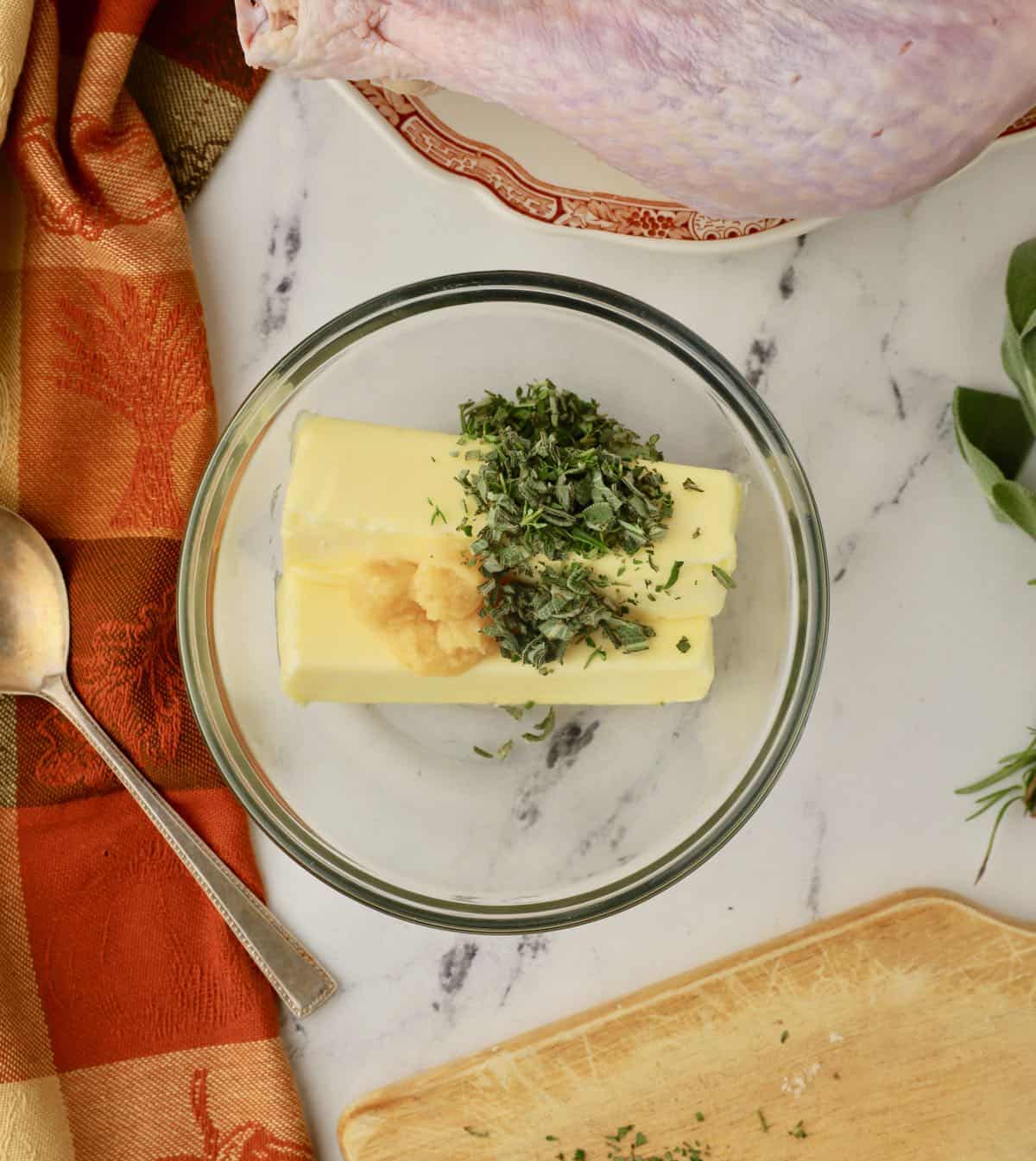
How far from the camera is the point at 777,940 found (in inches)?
52.6

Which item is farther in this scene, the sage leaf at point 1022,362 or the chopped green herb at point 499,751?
the chopped green herb at point 499,751

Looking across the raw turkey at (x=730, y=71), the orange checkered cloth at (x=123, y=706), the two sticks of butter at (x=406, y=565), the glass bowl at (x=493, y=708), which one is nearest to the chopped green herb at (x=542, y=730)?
the glass bowl at (x=493, y=708)

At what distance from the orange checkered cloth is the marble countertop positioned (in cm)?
6

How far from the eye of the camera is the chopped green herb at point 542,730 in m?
1.28

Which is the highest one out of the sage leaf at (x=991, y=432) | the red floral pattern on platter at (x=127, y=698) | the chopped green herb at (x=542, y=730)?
the sage leaf at (x=991, y=432)

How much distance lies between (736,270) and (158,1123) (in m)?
1.22

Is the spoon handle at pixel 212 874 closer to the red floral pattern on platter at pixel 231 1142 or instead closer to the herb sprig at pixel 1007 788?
the red floral pattern on platter at pixel 231 1142

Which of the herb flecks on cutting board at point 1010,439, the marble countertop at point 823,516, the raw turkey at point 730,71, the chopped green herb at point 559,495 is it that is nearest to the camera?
the raw turkey at point 730,71

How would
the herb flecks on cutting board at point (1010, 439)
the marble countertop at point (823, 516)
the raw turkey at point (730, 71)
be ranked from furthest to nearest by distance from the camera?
1. the marble countertop at point (823, 516)
2. the herb flecks on cutting board at point (1010, 439)
3. the raw turkey at point (730, 71)

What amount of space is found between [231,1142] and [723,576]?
0.88 metres

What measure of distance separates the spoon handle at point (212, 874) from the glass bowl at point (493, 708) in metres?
0.12

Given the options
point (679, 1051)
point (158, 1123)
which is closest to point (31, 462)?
point (158, 1123)

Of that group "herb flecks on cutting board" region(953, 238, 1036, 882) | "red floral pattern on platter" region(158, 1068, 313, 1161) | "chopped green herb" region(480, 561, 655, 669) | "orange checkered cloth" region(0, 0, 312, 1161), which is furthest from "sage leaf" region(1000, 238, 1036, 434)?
"red floral pattern on platter" region(158, 1068, 313, 1161)

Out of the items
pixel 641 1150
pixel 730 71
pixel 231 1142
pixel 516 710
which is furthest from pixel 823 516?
pixel 231 1142
